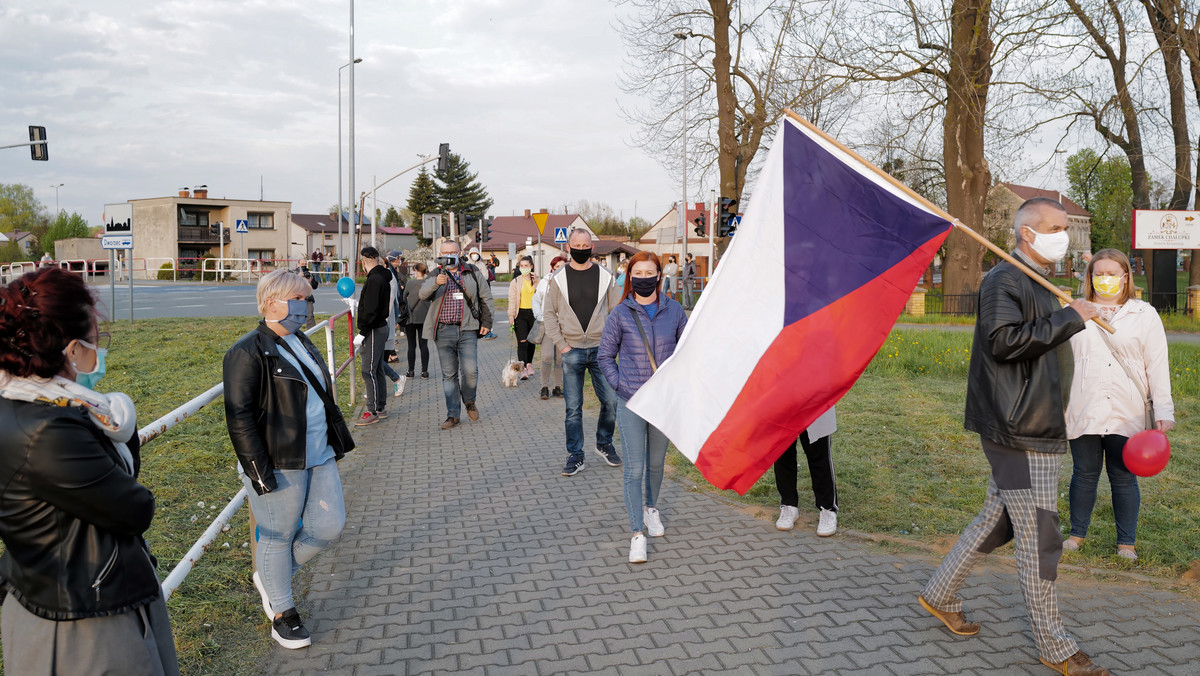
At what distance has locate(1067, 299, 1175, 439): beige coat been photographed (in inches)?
199

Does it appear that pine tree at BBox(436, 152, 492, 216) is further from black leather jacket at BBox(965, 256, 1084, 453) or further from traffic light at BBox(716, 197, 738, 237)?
black leather jacket at BBox(965, 256, 1084, 453)

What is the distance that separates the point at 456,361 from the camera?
10.0 meters

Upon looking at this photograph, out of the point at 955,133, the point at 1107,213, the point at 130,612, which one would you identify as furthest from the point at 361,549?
the point at 1107,213

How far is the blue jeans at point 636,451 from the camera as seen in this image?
5559 millimetres

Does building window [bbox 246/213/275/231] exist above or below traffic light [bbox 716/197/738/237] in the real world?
above

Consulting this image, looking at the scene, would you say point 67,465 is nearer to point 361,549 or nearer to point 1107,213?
point 361,549

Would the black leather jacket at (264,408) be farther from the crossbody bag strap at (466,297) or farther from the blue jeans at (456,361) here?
the blue jeans at (456,361)

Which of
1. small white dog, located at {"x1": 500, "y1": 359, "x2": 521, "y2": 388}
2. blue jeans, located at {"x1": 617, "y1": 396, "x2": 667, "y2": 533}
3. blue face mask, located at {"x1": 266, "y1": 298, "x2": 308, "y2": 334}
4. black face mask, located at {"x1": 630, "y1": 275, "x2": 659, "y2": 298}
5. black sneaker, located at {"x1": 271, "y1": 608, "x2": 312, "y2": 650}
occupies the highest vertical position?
black face mask, located at {"x1": 630, "y1": 275, "x2": 659, "y2": 298}

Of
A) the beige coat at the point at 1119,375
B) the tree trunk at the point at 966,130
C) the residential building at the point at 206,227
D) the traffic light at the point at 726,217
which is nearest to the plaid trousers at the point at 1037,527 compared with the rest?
the beige coat at the point at 1119,375

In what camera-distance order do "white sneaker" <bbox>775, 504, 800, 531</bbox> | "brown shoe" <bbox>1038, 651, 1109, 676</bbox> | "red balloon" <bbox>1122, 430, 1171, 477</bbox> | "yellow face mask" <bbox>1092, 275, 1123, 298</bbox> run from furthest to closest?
"white sneaker" <bbox>775, 504, 800, 531</bbox> < "yellow face mask" <bbox>1092, 275, 1123, 298</bbox> < "red balloon" <bbox>1122, 430, 1171, 477</bbox> < "brown shoe" <bbox>1038, 651, 1109, 676</bbox>

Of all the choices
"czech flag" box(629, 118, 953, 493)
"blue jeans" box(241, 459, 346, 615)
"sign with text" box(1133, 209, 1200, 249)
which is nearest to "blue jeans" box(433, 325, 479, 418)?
"blue jeans" box(241, 459, 346, 615)

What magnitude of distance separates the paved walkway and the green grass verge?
391 mm

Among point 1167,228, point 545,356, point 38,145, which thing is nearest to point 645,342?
point 545,356

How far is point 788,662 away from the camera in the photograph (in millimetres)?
4023
